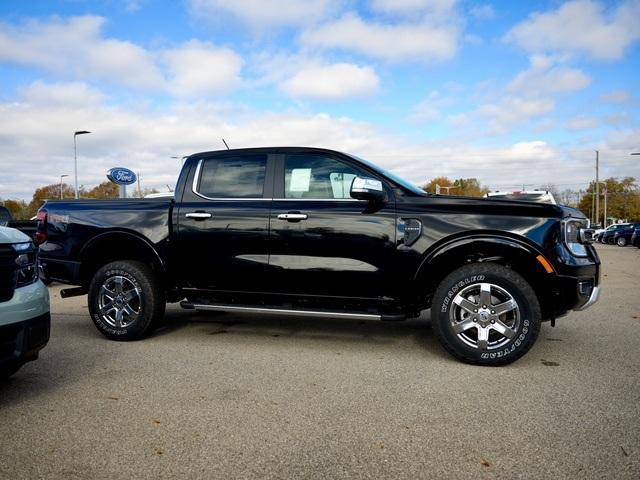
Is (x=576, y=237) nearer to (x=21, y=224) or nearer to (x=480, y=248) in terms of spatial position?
(x=480, y=248)

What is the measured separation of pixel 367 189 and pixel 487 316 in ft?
4.61

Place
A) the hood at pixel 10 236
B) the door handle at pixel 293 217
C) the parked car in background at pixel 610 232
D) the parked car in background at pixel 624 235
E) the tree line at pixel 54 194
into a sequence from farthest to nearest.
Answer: the tree line at pixel 54 194, the parked car in background at pixel 610 232, the parked car in background at pixel 624 235, the door handle at pixel 293 217, the hood at pixel 10 236

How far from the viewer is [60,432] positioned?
3.01 meters

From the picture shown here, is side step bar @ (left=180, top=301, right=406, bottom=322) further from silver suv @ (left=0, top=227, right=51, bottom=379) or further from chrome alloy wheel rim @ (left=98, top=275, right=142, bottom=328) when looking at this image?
silver suv @ (left=0, top=227, right=51, bottom=379)

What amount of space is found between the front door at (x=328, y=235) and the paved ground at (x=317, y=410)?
0.64m

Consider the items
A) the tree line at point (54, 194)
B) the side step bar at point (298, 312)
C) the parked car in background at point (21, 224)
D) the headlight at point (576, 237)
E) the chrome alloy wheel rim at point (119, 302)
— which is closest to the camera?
the headlight at point (576, 237)

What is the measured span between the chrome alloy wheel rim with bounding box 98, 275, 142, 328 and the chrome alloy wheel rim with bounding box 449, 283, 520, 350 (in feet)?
9.86

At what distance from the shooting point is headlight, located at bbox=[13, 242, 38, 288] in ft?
11.0

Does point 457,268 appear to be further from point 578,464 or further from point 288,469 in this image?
point 288,469

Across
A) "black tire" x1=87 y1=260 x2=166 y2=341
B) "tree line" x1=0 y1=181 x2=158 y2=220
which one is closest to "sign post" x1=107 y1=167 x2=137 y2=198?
"black tire" x1=87 y1=260 x2=166 y2=341

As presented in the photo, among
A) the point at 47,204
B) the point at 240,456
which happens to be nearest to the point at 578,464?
the point at 240,456

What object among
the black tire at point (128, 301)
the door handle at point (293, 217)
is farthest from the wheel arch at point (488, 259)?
the black tire at point (128, 301)

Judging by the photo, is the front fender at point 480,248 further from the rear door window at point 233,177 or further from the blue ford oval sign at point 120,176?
the blue ford oval sign at point 120,176

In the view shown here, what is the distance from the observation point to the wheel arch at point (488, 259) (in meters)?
4.28
